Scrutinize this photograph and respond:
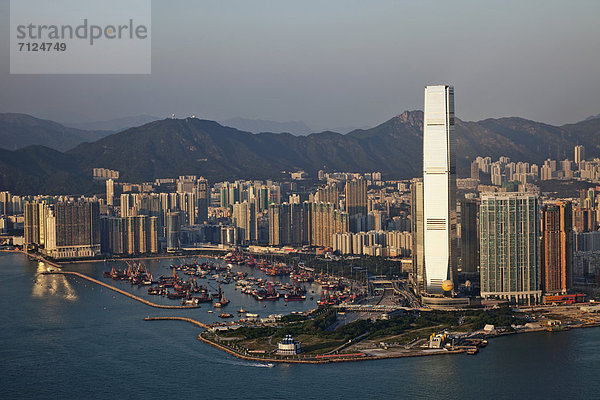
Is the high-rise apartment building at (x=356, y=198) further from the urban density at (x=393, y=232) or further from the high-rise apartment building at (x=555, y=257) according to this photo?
the high-rise apartment building at (x=555, y=257)

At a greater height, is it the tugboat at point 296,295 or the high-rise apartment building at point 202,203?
the high-rise apartment building at point 202,203

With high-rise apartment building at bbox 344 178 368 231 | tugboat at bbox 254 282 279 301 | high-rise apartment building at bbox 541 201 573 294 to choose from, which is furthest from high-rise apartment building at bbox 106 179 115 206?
high-rise apartment building at bbox 541 201 573 294

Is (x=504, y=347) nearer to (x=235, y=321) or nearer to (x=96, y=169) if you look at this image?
(x=235, y=321)

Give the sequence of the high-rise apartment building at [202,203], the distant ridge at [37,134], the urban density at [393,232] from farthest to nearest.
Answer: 1. the distant ridge at [37,134]
2. the high-rise apartment building at [202,203]
3. the urban density at [393,232]

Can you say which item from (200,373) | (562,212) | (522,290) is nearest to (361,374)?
(200,373)

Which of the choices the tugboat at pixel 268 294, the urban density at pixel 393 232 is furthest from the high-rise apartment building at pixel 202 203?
the tugboat at pixel 268 294

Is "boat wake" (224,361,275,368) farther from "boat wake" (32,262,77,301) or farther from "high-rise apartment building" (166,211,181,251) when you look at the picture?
"high-rise apartment building" (166,211,181,251)

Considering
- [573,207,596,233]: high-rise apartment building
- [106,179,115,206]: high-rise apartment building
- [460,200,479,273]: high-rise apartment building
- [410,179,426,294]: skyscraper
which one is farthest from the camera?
[106,179,115,206]: high-rise apartment building
